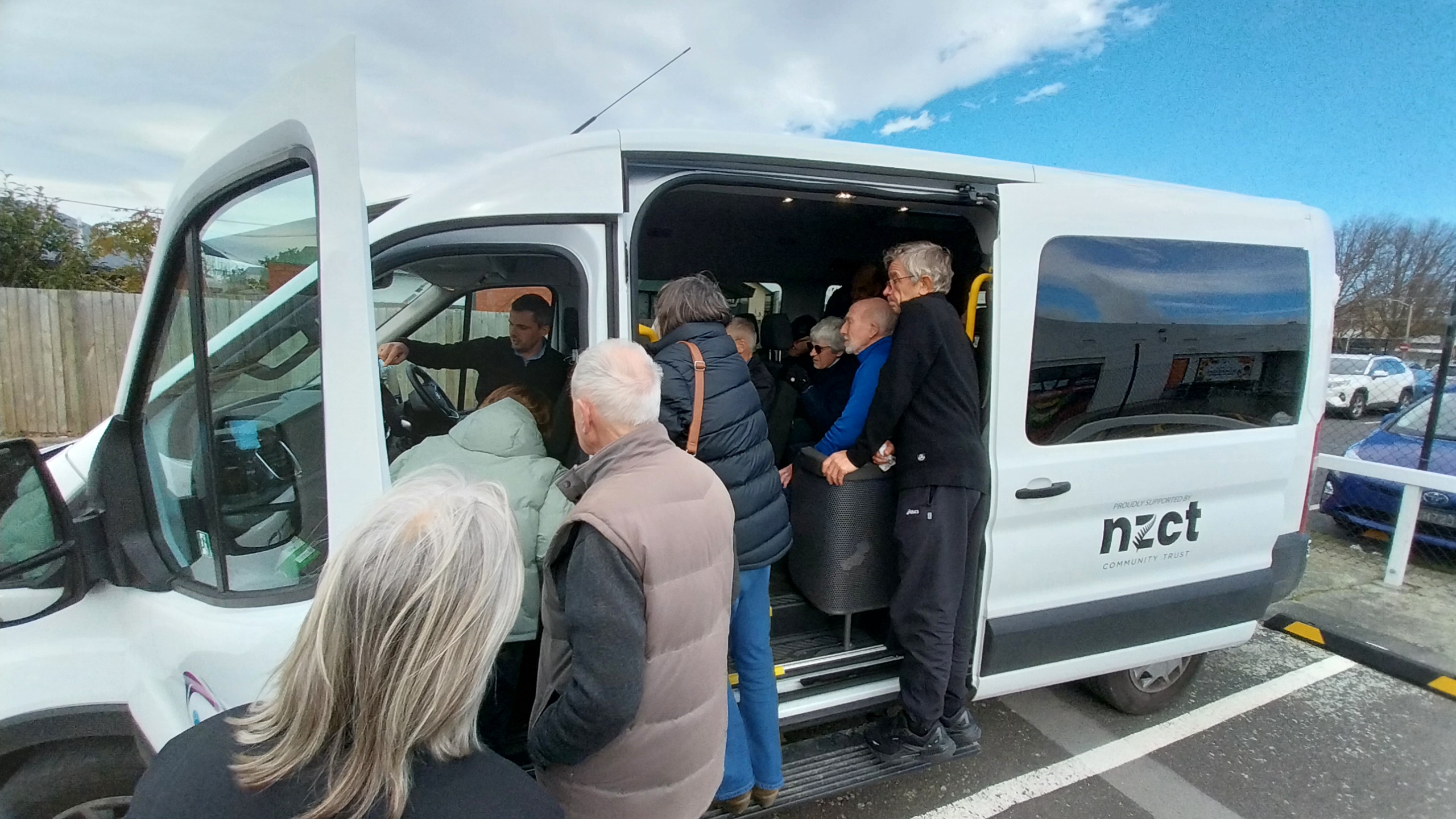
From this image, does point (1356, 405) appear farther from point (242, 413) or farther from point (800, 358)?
point (242, 413)

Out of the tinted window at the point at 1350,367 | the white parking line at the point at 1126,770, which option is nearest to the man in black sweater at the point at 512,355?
the white parking line at the point at 1126,770

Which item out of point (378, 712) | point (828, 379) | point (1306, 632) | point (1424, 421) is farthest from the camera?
point (1424, 421)

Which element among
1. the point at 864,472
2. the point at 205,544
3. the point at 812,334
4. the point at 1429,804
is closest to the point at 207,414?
the point at 205,544

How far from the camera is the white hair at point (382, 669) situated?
2.80 feet

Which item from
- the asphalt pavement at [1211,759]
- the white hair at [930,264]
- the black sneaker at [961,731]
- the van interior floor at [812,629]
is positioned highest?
the white hair at [930,264]

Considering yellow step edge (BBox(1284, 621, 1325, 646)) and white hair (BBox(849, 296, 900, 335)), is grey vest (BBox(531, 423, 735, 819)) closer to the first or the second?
white hair (BBox(849, 296, 900, 335))

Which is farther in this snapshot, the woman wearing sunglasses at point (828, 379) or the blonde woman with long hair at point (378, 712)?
the woman wearing sunglasses at point (828, 379)

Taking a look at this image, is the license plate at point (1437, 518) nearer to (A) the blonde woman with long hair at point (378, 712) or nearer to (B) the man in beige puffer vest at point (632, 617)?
(B) the man in beige puffer vest at point (632, 617)

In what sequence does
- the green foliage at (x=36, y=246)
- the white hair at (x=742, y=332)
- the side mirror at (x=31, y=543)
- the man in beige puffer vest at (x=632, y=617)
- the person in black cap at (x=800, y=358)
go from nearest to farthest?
the man in beige puffer vest at (x=632, y=617), the side mirror at (x=31, y=543), the white hair at (x=742, y=332), the person in black cap at (x=800, y=358), the green foliage at (x=36, y=246)

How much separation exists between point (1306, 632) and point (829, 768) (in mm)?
3316

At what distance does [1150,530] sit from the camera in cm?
247

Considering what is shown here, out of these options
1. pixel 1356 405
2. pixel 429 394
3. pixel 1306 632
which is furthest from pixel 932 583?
pixel 1356 405

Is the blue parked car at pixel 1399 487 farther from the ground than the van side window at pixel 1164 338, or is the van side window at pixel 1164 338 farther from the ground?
the van side window at pixel 1164 338

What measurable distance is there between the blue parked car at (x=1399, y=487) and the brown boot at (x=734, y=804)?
213 inches
